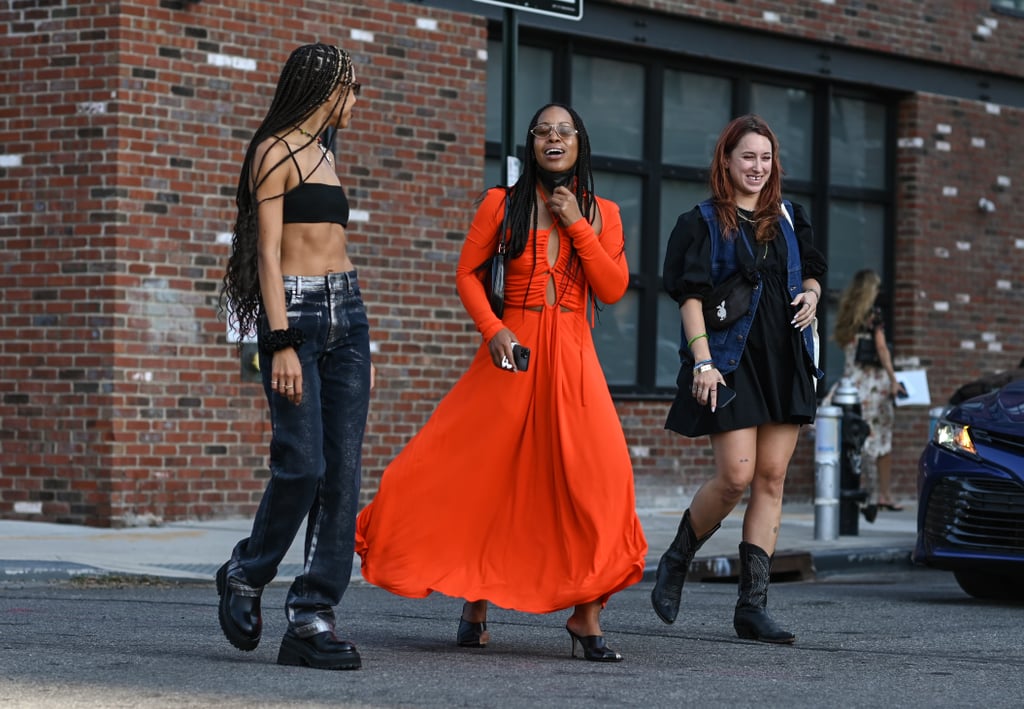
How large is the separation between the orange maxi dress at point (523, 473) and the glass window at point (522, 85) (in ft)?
25.1

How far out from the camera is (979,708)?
543 centimetres

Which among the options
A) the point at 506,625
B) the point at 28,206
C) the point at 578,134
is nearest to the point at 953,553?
the point at 506,625

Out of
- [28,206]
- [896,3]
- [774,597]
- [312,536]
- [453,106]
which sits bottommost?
[774,597]

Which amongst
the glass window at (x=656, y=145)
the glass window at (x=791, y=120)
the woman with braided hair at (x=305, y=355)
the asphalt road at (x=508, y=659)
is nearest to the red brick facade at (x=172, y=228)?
the glass window at (x=656, y=145)

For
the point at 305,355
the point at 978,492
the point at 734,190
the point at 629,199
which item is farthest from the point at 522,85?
the point at 305,355

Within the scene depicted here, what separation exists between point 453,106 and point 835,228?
15.1 ft

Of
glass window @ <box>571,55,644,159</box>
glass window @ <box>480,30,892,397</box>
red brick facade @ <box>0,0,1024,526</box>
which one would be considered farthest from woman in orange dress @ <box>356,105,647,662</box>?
glass window @ <box>571,55,644,159</box>

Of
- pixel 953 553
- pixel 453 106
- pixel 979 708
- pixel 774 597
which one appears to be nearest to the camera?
pixel 979 708

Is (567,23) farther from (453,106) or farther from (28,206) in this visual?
(28,206)

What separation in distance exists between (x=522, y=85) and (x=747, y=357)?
7683 millimetres

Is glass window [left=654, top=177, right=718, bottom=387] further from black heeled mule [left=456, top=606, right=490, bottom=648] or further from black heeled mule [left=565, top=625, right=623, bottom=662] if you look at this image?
black heeled mule [left=565, top=625, right=623, bottom=662]

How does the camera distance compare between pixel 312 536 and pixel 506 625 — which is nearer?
pixel 312 536

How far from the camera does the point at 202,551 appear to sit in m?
10.5

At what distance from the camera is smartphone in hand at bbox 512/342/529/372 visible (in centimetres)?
626
